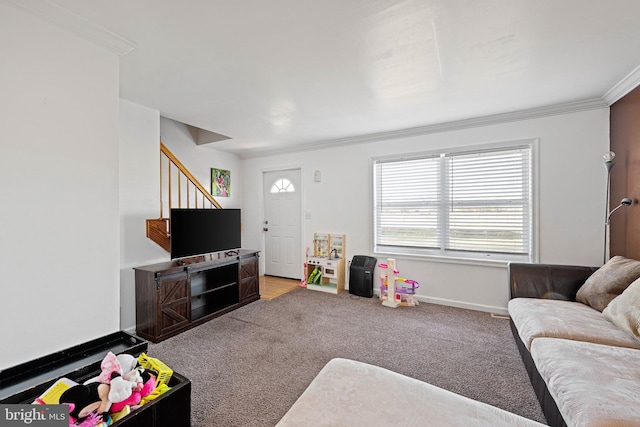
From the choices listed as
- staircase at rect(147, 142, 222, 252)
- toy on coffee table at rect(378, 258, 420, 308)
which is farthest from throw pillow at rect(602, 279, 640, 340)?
staircase at rect(147, 142, 222, 252)

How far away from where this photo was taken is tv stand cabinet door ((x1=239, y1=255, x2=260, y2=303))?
11.8 ft

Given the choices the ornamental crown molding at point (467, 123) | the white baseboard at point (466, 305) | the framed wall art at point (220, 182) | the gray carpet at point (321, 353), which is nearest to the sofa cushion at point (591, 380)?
the gray carpet at point (321, 353)

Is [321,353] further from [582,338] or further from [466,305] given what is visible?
[466,305]

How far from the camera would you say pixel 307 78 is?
2285mm

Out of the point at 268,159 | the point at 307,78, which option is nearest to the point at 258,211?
the point at 268,159

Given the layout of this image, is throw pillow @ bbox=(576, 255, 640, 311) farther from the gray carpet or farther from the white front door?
the white front door

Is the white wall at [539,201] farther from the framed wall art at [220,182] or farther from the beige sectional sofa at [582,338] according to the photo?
the framed wall art at [220,182]

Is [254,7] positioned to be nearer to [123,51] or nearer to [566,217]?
[123,51]

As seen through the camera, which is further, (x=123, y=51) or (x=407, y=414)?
(x=123, y=51)

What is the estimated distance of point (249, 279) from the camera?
370 centimetres

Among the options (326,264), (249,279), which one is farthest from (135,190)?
(326,264)

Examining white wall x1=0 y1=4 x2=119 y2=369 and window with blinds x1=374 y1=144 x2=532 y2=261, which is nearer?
white wall x1=0 y1=4 x2=119 y2=369

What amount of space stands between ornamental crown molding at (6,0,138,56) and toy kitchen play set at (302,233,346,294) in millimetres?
3363

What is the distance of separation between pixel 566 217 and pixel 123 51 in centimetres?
437
